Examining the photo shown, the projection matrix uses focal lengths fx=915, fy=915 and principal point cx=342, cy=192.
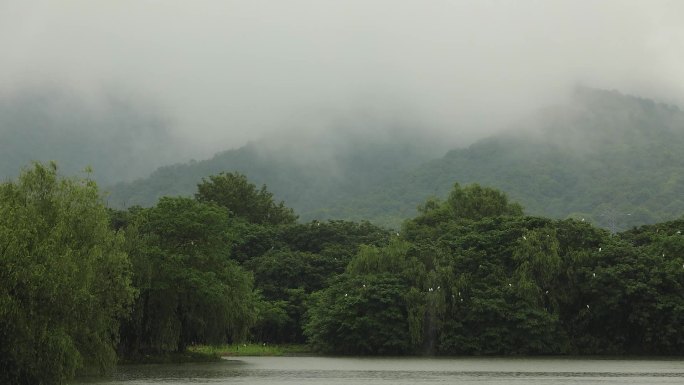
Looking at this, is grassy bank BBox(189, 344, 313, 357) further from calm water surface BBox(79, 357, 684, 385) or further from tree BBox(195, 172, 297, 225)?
tree BBox(195, 172, 297, 225)

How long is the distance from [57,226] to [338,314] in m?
36.4

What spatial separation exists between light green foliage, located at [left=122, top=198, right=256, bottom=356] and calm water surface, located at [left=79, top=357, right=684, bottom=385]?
189 centimetres

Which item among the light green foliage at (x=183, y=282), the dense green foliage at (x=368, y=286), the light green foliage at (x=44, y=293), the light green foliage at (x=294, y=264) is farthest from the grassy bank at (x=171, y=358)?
the light green foliage at (x=44, y=293)

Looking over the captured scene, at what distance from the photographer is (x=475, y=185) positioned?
329ft

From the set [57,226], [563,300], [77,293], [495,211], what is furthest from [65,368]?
[495,211]

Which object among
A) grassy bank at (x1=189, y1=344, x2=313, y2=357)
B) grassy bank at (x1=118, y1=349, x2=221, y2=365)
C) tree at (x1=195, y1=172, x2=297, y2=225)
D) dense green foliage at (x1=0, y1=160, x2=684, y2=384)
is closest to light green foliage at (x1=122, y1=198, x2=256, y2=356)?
dense green foliage at (x1=0, y1=160, x2=684, y2=384)

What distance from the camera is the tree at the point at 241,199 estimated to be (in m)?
115

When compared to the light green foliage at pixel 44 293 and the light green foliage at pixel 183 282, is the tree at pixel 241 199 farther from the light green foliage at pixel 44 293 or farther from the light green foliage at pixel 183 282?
the light green foliage at pixel 44 293

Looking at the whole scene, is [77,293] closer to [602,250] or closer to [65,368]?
[65,368]

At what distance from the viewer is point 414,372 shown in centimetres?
4631

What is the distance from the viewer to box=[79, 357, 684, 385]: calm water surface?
40031 mm

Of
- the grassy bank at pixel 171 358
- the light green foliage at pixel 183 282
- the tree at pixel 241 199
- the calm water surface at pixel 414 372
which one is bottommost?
the calm water surface at pixel 414 372

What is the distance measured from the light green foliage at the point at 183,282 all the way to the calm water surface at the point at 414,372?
74.6 inches

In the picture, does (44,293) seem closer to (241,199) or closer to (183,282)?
(183,282)
